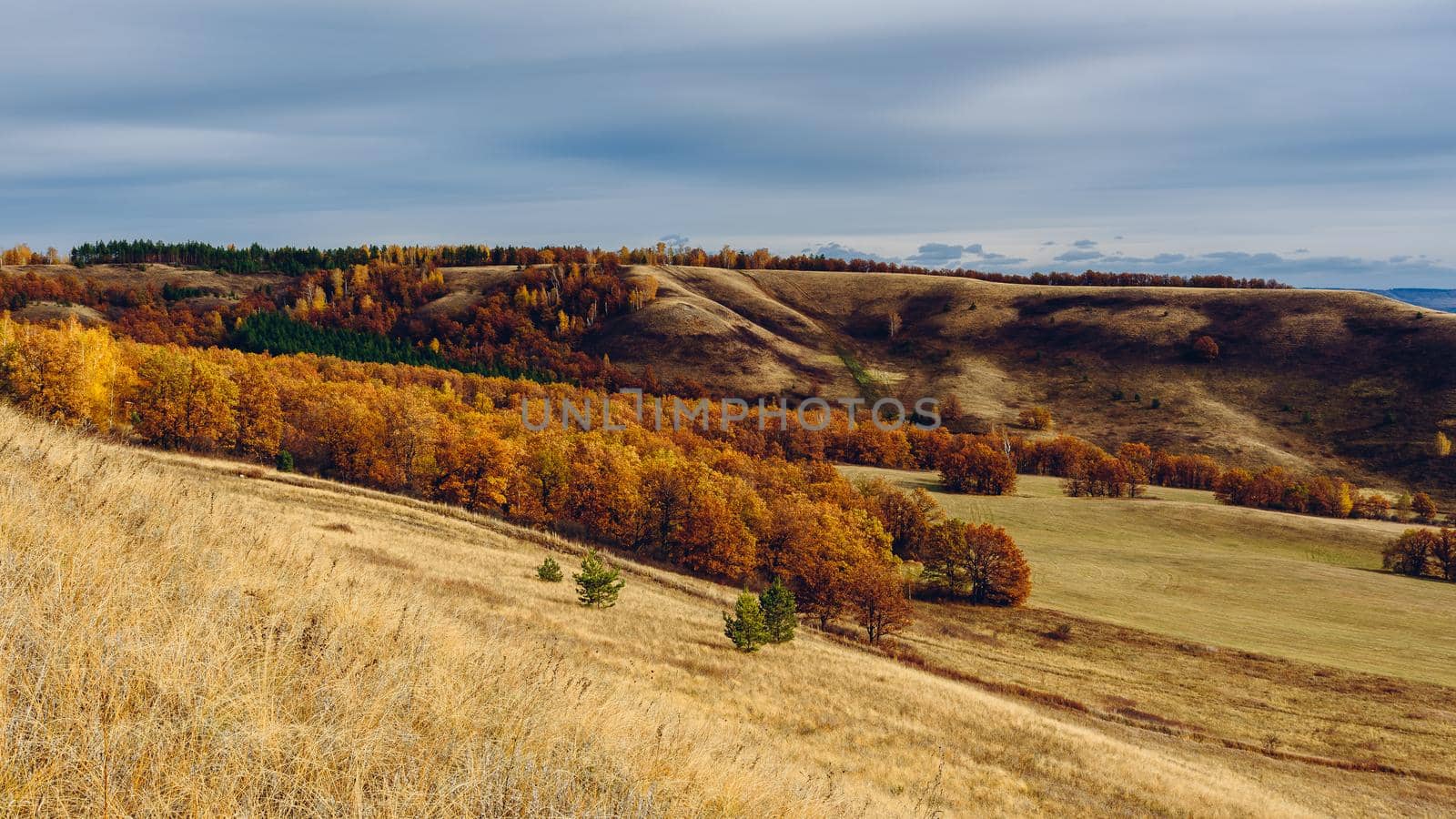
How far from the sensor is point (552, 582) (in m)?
34.7

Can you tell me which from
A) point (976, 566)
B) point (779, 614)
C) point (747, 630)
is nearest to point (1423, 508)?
Result: point (976, 566)

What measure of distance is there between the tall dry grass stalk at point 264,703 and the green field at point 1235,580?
59823 mm

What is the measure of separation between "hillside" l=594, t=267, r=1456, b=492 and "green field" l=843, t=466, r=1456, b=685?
46133mm

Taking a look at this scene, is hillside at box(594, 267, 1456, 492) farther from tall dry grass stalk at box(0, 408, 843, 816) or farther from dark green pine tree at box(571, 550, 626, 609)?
tall dry grass stalk at box(0, 408, 843, 816)

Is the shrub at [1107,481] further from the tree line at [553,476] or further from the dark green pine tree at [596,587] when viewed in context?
the dark green pine tree at [596,587]

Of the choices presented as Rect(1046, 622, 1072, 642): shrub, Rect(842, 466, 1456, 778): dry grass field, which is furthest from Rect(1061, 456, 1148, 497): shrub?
Rect(1046, 622, 1072, 642): shrub

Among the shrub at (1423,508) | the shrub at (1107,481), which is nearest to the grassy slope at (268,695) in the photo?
the shrub at (1107,481)

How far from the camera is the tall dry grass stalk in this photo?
452cm

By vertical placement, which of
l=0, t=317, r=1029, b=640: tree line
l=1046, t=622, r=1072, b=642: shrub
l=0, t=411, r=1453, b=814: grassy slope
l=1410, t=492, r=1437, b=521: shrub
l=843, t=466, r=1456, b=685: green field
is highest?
l=0, t=411, r=1453, b=814: grassy slope

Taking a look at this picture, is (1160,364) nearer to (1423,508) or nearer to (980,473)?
(1423,508)

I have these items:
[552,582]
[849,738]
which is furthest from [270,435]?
[849,738]

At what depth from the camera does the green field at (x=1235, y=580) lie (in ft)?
174

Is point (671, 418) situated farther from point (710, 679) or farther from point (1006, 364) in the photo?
point (710, 679)

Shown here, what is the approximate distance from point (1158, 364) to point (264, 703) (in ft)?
617
